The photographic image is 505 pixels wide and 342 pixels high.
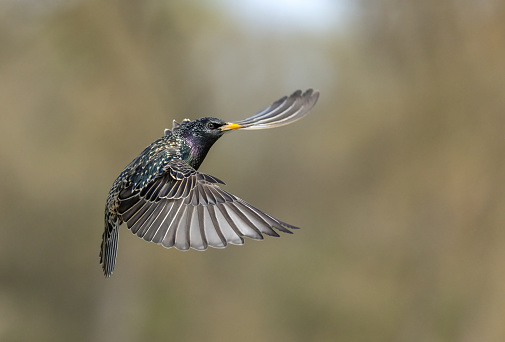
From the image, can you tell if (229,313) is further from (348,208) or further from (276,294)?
(348,208)

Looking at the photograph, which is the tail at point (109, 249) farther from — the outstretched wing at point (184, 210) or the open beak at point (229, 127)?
the open beak at point (229, 127)

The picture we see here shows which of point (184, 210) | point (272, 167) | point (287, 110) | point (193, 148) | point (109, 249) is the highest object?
point (272, 167)

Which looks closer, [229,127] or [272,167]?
[229,127]

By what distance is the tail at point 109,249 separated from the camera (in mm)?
1745

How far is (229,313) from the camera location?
29.2 ft

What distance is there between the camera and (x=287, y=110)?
2186 millimetres

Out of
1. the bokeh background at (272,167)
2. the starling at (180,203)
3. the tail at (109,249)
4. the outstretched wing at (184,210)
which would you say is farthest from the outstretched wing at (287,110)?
the bokeh background at (272,167)

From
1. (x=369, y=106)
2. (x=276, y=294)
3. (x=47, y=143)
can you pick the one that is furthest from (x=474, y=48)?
(x=47, y=143)

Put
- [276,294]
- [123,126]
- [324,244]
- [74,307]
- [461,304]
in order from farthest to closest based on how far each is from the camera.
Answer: [324,244] < [276,294] < [461,304] < [74,307] < [123,126]

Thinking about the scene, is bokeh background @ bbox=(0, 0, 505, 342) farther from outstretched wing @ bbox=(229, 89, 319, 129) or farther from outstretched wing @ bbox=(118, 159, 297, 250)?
outstretched wing @ bbox=(118, 159, 297, 250)

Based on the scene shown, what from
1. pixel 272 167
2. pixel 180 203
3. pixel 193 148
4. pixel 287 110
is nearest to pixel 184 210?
pixel 180 203

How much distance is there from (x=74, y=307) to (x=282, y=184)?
376 cm

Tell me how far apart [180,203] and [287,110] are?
2.05ft

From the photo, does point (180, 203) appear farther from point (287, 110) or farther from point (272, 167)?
point (272, 167)
